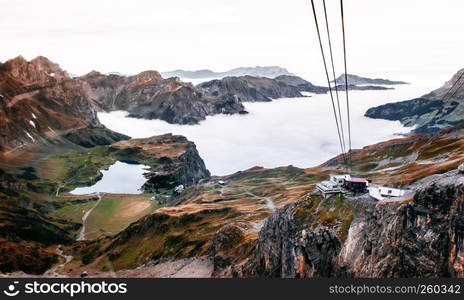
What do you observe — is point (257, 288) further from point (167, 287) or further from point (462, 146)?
point (462, 146)

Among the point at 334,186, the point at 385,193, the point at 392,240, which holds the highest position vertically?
the point at 385,193

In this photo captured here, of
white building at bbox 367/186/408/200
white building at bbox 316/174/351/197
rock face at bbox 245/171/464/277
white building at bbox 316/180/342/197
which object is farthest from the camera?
white building at bbox 316/180/342/197

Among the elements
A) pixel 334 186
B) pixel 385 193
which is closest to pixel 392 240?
pixel 385 193

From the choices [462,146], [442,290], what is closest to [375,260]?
Answer: [442,290]

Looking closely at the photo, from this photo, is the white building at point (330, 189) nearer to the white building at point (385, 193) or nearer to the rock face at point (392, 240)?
the rock face at point (392, 240)

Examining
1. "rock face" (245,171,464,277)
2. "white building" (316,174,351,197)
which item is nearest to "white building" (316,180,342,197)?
"white building" (316,174,351,197)

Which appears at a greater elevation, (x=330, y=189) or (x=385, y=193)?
(x=385, y=193)

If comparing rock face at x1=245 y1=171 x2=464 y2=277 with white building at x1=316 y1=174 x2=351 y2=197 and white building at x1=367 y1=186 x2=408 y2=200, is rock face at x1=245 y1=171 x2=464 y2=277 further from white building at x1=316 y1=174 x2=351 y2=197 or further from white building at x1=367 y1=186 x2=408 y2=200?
white building at x1=316 y1=174 x2=351 y2=197

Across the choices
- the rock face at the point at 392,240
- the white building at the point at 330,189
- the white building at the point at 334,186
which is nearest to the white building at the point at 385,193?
the rock face at the point at 392,240

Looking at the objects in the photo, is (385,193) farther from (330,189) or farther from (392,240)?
(392,240)
